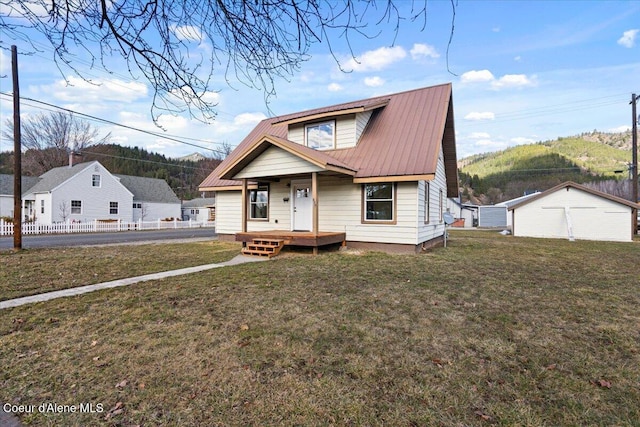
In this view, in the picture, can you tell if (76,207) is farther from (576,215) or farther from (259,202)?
(576,215)

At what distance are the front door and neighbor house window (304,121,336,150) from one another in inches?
70.5

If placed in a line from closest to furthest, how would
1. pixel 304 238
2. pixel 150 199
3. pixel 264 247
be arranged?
1. pixel 304 238
2. pixel 264 247
3. pixel 150 199

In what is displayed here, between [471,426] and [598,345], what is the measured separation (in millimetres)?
2463

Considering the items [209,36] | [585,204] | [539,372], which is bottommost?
[539,372]

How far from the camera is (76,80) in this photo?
3057mm

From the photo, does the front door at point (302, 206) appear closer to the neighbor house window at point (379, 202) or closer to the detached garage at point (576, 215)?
the neighbor house window at point (379, 202)

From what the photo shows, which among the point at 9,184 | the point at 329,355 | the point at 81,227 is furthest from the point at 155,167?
the point at 329,355

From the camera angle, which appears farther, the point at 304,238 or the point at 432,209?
the point at 432,209

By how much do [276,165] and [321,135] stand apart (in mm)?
3046

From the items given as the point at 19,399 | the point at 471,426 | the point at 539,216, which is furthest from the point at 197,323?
the point at 539,216

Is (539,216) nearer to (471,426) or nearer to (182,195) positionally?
(471,426)

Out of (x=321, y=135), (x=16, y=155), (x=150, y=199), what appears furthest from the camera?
(x=150, y=199)

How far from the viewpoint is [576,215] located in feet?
61.0

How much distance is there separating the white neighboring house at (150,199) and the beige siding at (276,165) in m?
28.3
